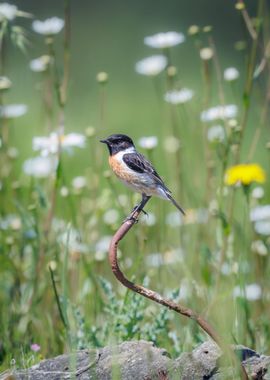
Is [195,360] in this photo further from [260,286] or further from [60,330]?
[260,286]

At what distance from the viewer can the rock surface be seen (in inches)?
102

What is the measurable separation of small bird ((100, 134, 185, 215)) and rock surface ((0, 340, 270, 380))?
395 millimetres

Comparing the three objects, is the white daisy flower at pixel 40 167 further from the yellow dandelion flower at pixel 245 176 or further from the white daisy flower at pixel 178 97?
the yellow dandelion flower at pixel 245 176

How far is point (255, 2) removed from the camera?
8.62 metres

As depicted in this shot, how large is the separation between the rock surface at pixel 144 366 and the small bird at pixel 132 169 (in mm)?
395

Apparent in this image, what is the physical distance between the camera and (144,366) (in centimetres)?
265

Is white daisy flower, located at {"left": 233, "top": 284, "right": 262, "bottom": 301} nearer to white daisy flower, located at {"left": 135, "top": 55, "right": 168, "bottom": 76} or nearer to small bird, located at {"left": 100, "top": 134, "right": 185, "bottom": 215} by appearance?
small bird, located at {"left": 100, "top": 134, "right": 185, "bottom": 215}

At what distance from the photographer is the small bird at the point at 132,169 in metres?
2.87

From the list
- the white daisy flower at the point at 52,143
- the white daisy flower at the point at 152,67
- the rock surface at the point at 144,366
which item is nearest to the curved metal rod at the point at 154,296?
the rock surface at the point at 144,366

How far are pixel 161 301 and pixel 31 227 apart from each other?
148 centimetres

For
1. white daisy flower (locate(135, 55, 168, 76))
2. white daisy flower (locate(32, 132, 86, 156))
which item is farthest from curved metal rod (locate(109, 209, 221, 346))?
white daisy flower (locate(135, 55, 168, 76))

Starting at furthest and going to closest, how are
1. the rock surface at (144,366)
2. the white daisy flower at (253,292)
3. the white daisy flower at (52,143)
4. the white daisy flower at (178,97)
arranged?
the white daisy flower at (178,97) < the white daisy flower at (52,143) < the white daisy flower at (253,292) < the rock surface at (144,366)

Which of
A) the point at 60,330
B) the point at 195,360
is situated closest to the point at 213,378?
the point at 195,360

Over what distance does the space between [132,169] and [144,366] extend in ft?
1.79
